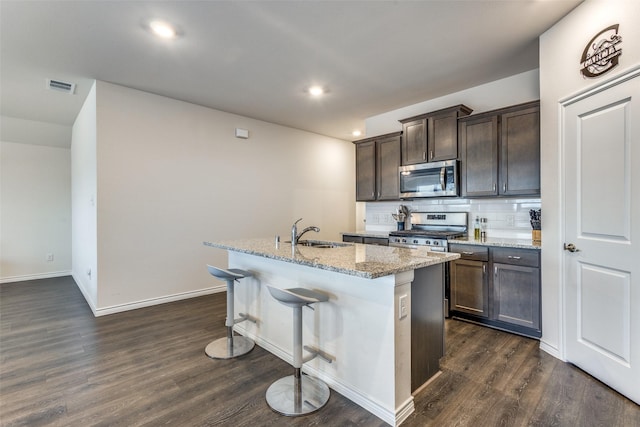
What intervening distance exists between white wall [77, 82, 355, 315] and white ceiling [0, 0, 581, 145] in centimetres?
40

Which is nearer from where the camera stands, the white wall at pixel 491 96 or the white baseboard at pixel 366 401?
the white baseboard at pixel 366 401

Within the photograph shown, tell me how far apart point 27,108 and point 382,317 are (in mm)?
5717

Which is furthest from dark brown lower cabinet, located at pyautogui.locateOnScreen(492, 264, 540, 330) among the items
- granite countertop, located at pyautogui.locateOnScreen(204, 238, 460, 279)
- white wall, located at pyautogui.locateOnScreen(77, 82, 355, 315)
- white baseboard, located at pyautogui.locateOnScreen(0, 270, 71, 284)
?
white baseboard, located at pyautogui.locateOnScreen(0, 270, 71, 284)

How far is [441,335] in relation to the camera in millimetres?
2336

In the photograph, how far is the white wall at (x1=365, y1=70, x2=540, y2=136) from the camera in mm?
3426

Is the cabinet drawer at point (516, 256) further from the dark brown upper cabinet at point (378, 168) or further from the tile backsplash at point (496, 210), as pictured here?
the dark brown upper cabinet at point (378, 168)

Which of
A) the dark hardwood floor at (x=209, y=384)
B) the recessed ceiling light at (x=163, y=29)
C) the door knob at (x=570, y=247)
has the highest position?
the recessed ceiling light at (x=163, y=29)

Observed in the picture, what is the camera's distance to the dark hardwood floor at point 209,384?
1.82 metres

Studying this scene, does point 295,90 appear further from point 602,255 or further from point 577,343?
point 577,343

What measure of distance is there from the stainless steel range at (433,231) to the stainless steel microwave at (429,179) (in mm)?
366

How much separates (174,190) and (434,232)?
3514 mm

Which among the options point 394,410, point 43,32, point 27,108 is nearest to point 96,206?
point 43,32

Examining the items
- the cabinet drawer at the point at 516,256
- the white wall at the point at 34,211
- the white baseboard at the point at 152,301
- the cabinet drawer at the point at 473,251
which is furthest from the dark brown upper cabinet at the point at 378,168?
the white wall at the point at 34,211

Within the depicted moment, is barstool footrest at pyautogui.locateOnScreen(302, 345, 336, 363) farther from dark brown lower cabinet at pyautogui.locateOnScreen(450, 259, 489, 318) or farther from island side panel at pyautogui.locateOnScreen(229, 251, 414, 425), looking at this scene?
dark brown lower cabinet at pyautogui.locateOnScreen(450, 259, 489, 318)
